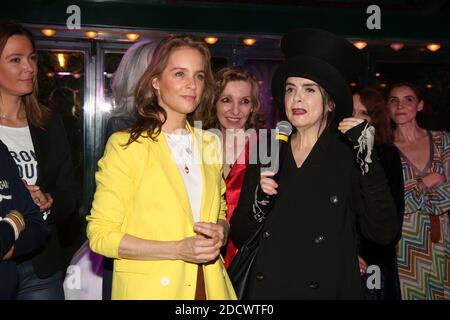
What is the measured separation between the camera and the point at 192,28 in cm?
648

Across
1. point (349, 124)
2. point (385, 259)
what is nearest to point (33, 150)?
point (349, 124)

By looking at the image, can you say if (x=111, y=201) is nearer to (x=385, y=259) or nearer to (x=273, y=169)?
(x=273, y=169)

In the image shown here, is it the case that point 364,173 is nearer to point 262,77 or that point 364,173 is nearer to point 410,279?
point 410,279

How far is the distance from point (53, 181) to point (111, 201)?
3.86 ft

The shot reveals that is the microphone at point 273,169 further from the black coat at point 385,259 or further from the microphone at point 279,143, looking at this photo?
the black coat at point 385,259

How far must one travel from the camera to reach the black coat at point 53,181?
2672 millimetres

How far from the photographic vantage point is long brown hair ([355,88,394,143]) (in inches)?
162

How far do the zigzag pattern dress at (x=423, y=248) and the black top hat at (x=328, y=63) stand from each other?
1978 mm

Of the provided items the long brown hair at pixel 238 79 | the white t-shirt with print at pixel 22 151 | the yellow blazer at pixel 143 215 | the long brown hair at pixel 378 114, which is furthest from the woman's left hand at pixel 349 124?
the long brown hair at pixel 378 114

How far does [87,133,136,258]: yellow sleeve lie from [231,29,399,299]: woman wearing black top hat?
0.57 meters

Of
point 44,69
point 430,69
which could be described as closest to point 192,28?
point 44,69

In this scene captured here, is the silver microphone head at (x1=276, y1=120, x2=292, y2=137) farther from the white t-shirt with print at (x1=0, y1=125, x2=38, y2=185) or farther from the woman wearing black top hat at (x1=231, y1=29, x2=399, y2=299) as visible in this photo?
the white t-shirt with print at (x1=0, y1=125, x2=38, y2=185)

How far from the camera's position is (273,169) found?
7.50ft

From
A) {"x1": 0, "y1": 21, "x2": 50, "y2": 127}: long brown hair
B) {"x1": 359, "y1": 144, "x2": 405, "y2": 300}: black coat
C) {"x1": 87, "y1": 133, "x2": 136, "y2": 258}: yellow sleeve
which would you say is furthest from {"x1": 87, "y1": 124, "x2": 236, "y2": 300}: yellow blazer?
{"x1": 359, "y1": 144, "x2": 405, "y2": 300}: black coat
